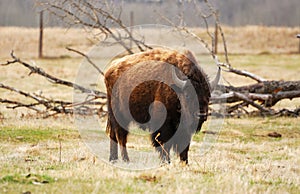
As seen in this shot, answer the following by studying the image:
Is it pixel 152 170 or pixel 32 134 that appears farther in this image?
pixel 32 134

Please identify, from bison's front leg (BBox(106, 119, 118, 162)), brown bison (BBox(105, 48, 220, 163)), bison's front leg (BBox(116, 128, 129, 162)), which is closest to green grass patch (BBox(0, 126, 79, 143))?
bison's front leg (BBox(106, 119, 118, 162))

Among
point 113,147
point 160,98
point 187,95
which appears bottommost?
point 113,147

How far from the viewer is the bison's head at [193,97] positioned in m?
9.29

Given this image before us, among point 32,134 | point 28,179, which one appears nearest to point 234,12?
Result: point 32,134

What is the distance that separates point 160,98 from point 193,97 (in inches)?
27.0

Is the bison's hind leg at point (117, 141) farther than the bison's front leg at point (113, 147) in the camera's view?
No

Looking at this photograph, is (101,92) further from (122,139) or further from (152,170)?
(152,170)

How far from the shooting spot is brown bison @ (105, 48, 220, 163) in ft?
30.9

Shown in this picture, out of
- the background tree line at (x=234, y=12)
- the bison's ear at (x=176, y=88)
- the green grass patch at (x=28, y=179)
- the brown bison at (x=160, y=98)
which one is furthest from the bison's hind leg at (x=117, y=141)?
the background tree line at (x=234, y=12)

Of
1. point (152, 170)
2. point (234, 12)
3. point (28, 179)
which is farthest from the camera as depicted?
point (234, 12)

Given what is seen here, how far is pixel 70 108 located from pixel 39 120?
157 cm

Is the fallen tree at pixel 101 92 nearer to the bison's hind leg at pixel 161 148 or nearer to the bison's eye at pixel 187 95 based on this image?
the bison's hind leg at pixel 161 148

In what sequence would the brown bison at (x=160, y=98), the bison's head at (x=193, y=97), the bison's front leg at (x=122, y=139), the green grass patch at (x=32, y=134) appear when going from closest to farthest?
the bison's head at (x=193, y=97), the brown bison at (x=160, y=98), the bison's front leg at (x=122, y=139), the green grass patch at (x=32, y=134)

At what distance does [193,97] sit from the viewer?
9.34m
